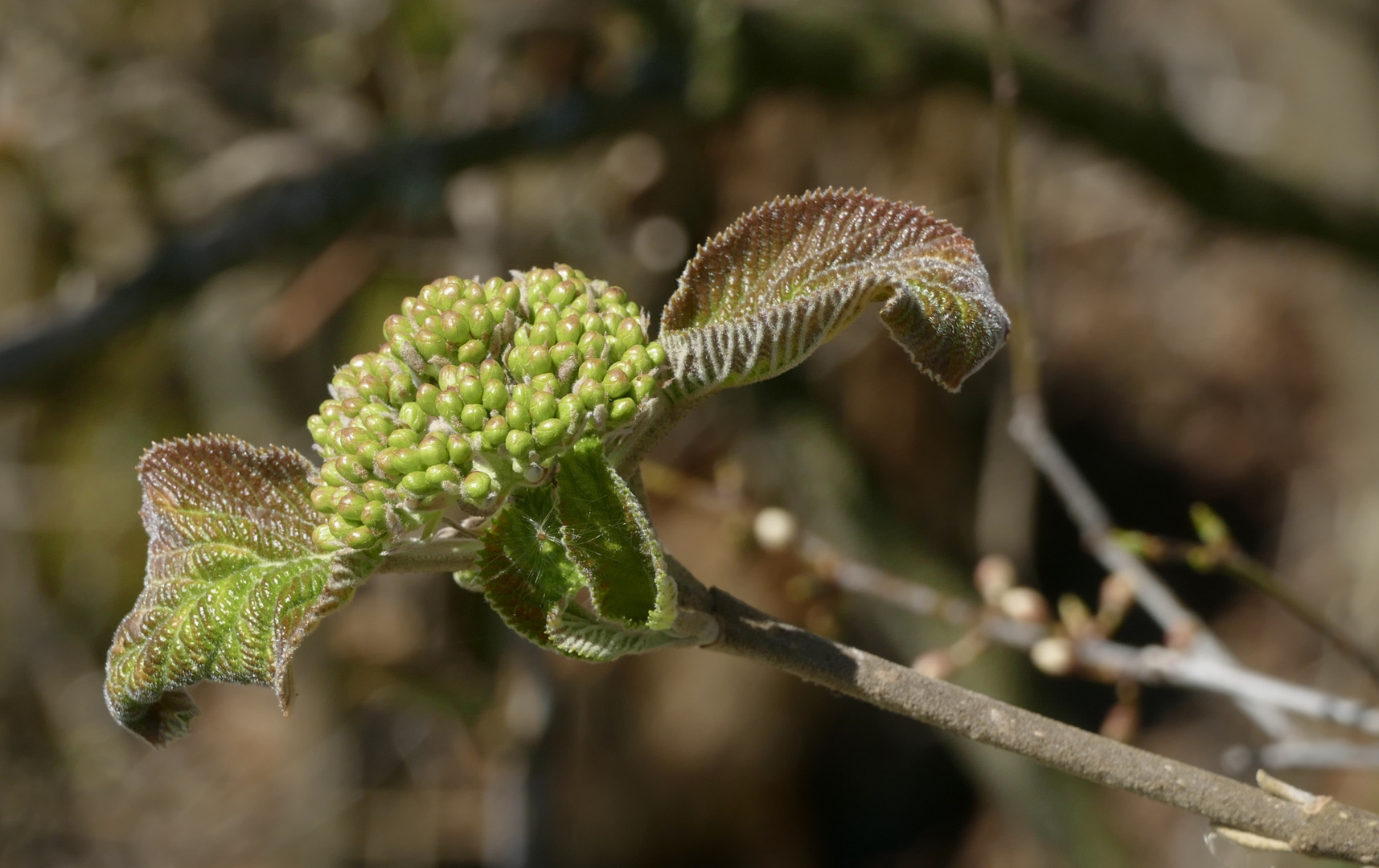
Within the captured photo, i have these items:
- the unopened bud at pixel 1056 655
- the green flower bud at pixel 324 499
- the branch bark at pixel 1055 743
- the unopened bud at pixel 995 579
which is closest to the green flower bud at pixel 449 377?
the green flower bud at pixel 324 499

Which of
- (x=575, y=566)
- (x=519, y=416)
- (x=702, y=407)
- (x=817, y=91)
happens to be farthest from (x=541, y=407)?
(x=702, y=407)

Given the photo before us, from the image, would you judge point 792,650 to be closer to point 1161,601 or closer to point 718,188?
point 1161,601

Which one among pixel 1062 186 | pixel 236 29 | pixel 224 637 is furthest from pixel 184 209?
pixel 1062 186

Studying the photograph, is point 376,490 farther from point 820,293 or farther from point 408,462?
point 820,293

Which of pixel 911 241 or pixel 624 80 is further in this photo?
pixel 624 80

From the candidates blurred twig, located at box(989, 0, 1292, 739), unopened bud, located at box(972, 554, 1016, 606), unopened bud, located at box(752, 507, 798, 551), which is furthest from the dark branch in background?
unopened bud, located at box(972, 554, 1016, 606)

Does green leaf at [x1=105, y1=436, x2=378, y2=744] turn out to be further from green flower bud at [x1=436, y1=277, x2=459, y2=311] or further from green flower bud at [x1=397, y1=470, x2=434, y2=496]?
green flower bud at [x1=436, y1=277, x2=459, y2=311]
